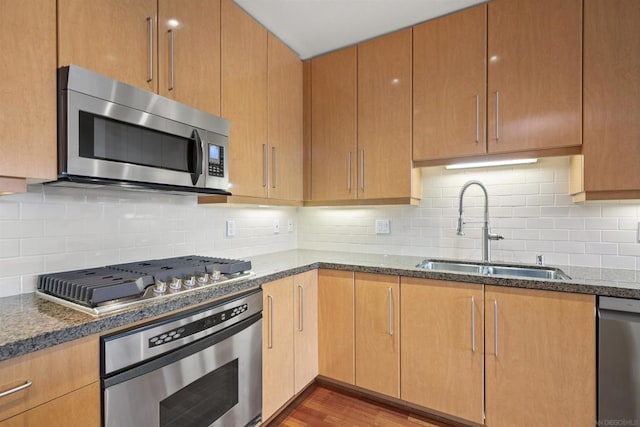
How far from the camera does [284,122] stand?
7.48 feet

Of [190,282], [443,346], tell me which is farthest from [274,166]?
[443,346]

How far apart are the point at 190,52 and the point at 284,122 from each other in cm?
82

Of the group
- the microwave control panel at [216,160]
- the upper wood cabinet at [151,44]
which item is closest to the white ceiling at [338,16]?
the upper wood cabinet at [151,44]

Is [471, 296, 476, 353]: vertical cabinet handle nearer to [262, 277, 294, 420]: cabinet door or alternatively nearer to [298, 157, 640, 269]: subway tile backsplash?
[298, 157, 640, 269]: subway tile backsplash

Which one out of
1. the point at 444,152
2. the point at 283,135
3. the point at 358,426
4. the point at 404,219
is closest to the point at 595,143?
the point at 444,152

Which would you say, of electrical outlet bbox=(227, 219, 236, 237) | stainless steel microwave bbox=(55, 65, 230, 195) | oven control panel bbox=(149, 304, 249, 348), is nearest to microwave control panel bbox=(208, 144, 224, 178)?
stainless steel microwave bbox=(55, 65, 230, 195)

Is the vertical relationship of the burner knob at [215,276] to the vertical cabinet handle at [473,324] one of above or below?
above

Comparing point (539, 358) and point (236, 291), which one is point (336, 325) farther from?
point (539, 358)

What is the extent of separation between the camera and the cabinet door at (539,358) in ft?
4.68

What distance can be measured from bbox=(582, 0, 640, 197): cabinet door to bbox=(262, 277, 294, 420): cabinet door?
67.3 inches

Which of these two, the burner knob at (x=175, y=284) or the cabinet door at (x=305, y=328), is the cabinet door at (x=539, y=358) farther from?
the burner knob at (x=175, y=284)

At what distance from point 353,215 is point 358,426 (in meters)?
1.46

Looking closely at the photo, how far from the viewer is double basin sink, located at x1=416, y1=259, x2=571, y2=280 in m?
1.83

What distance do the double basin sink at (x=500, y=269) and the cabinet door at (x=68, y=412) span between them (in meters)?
1.63
